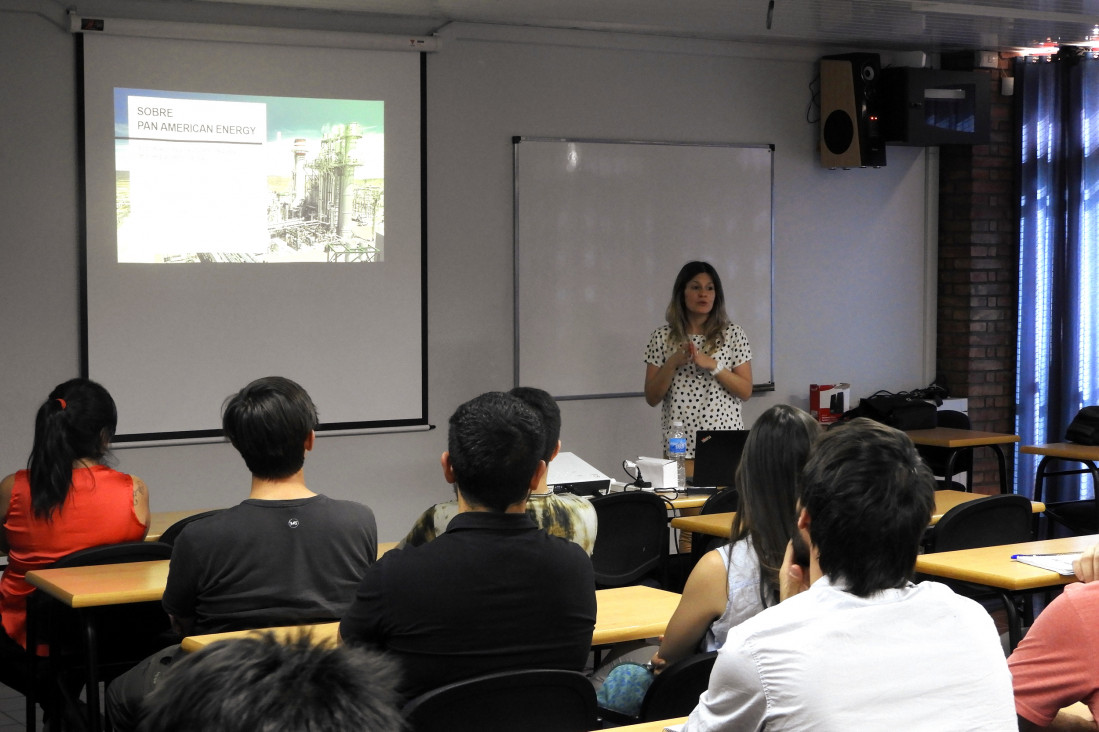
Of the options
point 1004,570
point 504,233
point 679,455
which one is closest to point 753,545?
point 1004,570

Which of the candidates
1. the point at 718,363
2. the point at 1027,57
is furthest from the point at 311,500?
the point at 1027,57

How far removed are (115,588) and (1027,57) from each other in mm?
6751

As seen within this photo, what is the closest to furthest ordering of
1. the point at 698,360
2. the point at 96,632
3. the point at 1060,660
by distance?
the point at 1060,660, the point at 96,632, the point at 698,360

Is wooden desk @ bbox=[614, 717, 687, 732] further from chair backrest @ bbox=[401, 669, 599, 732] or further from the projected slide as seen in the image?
the projected slide

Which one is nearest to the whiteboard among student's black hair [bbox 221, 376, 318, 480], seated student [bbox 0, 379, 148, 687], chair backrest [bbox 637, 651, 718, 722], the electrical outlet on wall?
the electrical outlet on wall

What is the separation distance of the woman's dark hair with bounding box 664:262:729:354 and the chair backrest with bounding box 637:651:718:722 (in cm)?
328

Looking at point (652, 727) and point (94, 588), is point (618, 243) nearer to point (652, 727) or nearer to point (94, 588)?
point (94, 588)

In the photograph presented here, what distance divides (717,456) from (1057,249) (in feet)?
13.2

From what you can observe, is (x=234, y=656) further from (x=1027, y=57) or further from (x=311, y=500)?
(x=1027, y=57)

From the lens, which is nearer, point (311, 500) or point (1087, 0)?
point (311, 500)

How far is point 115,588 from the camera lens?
10.3ft

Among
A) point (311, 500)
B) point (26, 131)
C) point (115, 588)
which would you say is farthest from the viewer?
point (26, 131)

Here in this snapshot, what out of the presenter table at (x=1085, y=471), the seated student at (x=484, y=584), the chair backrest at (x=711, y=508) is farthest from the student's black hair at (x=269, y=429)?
the presenter table at (x=1085, y=471)

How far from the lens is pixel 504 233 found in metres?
6.45
